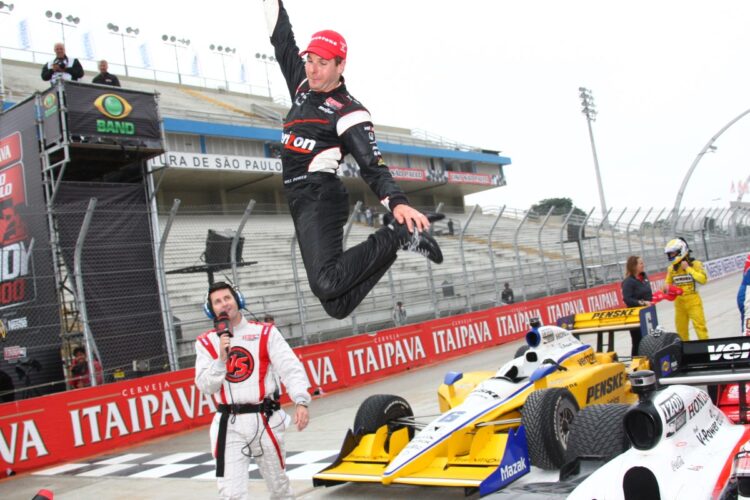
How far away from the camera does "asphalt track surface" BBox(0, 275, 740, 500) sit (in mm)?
6008

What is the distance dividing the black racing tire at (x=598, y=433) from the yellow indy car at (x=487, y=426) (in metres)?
0.46

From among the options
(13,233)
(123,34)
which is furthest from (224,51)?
(13,233)

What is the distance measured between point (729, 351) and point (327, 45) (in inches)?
146

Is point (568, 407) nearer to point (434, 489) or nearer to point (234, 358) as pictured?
point (434, 489)

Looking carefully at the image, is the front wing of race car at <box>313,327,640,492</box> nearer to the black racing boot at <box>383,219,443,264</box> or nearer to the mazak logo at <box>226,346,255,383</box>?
the mazak logo at <box>226,346,255,383</box>

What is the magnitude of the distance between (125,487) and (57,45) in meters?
7.22

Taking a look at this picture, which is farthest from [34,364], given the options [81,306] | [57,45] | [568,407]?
[568,407]

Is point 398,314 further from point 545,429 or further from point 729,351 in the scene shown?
point 729,351

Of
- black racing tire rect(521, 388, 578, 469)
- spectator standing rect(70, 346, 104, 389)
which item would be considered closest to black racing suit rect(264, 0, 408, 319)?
black racing tire rect(521, 388, 578, 469)

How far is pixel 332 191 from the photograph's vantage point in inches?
108

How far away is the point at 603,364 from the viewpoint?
23.0 feet

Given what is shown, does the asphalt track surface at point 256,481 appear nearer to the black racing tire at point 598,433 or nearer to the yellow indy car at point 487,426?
the yellow indy car at point 487,426

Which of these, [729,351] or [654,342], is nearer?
[729,351]

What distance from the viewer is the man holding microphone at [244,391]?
4.13 m
